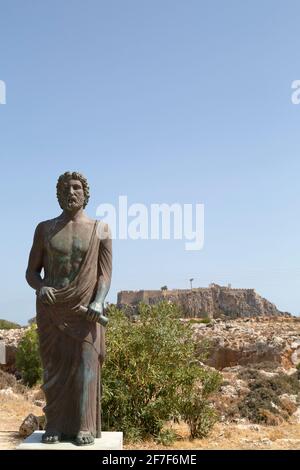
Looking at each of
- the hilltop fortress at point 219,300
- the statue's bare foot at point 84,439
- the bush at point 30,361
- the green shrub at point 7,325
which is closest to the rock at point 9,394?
the bush at point 30,361

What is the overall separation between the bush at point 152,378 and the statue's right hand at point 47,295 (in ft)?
16.5

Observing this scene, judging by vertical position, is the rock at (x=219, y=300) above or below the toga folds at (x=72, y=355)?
below

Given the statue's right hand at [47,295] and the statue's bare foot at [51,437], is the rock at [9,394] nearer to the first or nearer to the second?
the statue's bare foot at [51,437]

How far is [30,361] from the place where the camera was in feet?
66.5

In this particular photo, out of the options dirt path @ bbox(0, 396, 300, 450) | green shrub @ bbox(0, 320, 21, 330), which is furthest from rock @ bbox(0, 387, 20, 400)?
green shrub @ bbox(0, 320, 21, 330)

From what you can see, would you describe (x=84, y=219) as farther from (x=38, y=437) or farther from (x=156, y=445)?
(x=156, y=445)

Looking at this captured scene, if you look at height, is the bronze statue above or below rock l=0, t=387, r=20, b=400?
above

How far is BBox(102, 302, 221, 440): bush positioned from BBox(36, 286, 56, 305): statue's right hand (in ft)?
16.5

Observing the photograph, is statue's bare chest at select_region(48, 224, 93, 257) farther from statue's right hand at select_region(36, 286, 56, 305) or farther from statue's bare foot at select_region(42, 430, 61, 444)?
statue's bare foot at select_region(42, 430, 61, 444)

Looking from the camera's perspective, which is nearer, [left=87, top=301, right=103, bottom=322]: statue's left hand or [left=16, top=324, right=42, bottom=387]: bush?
[left=87, top=301, right=103, bottom=322]: statue's left hand

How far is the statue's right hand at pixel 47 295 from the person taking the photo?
511cm

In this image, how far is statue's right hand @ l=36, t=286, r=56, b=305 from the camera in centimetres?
511

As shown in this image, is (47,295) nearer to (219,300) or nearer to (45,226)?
(45,226)

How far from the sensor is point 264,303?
232 feet
